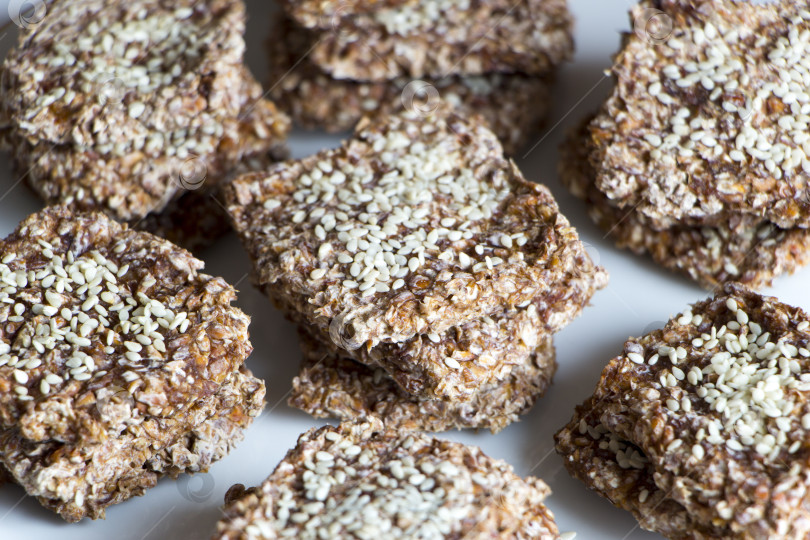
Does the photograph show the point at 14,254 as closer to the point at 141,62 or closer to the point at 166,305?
the point at 166,305

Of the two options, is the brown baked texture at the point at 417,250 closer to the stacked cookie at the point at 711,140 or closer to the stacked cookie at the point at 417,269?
the stacked cookie at the point at 417,269

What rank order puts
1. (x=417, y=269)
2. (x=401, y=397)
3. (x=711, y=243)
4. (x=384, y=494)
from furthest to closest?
(x=711, y=243) → (x=401, y=397) → (x=417, y=269) → (x=384, y=494)

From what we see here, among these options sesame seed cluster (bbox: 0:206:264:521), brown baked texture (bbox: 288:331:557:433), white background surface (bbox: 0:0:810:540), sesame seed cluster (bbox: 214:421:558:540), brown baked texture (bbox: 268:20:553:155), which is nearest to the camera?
sesame seed cluster (bbox: 214:421:558:540)

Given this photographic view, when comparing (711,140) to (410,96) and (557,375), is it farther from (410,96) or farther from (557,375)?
(410,96)

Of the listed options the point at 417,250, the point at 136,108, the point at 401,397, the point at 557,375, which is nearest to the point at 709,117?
the point at 557,375

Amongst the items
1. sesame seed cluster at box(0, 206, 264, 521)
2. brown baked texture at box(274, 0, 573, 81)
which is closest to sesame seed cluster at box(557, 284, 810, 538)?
sesame seed cluster at box(0, 206, 264, 521)

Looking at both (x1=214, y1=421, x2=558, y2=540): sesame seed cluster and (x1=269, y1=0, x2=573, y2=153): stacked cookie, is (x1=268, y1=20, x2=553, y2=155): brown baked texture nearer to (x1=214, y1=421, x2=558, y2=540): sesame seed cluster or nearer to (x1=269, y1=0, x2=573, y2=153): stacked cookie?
(x1=269, y1=0, x2=573, y2=153): stacked cookie

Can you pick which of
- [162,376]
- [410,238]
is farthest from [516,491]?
[162,376]
